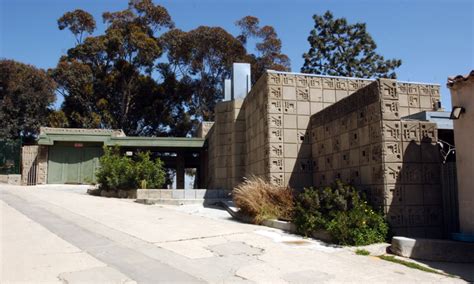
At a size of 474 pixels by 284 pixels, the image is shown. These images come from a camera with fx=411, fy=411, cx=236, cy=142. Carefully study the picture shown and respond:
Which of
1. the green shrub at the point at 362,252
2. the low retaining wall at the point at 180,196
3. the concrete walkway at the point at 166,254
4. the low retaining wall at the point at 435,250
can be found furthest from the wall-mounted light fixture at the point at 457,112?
the low retaining wall at the point at 180,196

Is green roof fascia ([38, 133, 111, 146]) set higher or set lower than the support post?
higher

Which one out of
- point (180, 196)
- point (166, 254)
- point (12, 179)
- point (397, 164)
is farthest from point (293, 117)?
point (12, 179)

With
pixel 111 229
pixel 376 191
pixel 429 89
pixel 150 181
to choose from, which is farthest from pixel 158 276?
pixel 150 181

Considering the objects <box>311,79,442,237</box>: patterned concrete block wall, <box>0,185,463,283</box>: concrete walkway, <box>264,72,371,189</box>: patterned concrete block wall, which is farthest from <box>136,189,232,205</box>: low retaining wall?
<box>311,79,442,237</box>: patterned concrete block wall

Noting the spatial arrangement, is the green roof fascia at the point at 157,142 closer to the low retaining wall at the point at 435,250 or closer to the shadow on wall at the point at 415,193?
the shadow on wall at the point at 415,193

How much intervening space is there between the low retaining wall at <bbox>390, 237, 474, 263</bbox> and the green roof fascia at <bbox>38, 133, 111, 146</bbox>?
62.8ft

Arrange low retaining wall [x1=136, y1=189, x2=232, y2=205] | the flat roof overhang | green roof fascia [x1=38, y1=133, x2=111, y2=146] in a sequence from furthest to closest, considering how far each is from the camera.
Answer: the flat roof overhang
green roof fascia [x1=38, y1=133, x2=111, y2=146]
low retaining wall [x1=136, y1=189, x2=232, y2=205]

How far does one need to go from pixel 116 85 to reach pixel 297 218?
28651 millimetres

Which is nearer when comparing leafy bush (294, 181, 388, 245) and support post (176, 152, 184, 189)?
leafy bush (294, 181, 388, 245)

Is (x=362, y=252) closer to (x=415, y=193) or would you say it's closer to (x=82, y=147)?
(x=415, y=193)

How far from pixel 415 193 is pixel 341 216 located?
1781 millimetres

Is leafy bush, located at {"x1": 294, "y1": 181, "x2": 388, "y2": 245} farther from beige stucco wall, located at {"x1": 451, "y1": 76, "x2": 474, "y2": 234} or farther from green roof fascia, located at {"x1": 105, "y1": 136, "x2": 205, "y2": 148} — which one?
green roof fascia, located at {"x1": 105, "y1": 136, "x2": 205, "y2": 148}

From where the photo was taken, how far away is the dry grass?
10.8 m

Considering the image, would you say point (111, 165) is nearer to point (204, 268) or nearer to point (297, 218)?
point (297, 218)
